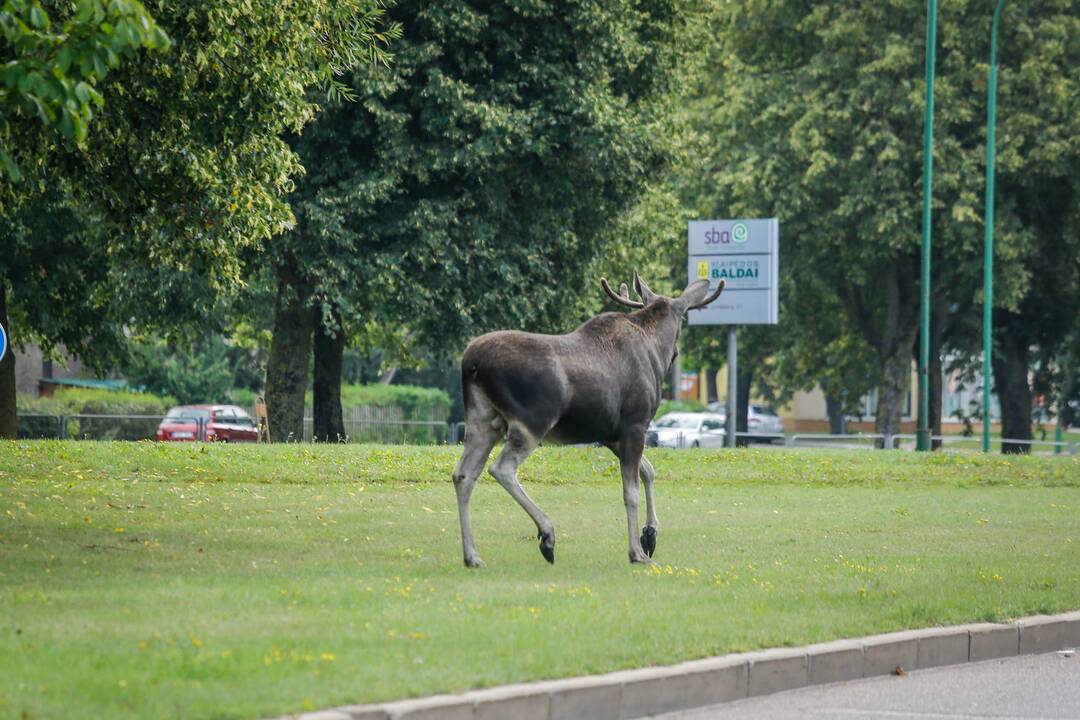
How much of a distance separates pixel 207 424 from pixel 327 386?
1133 centimetres

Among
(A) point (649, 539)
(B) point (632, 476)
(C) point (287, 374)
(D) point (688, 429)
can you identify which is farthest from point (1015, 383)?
(B) point (632, 476)

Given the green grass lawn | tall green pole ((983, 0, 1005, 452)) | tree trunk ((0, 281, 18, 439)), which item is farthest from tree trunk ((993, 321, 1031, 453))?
tree trunk ((0, 281, 18, 439))

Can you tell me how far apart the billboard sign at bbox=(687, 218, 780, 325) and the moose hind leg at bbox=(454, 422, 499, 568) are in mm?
20940

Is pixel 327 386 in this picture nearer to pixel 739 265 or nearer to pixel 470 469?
pixel 739 265

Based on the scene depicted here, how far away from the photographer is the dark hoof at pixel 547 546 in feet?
39.6

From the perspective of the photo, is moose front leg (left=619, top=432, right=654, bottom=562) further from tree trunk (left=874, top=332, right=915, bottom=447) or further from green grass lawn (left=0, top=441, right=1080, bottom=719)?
tree trunk (left=874, top=332, right=915, bottom=447)

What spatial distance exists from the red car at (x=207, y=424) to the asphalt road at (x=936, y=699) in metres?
31.6

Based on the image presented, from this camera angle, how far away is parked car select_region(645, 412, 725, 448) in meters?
52.8

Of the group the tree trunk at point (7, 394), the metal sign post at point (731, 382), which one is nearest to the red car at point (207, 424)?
the tree trunk at point (7, 394)

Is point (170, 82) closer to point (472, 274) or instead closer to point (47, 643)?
point (47, 643)

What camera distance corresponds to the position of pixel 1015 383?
148ft

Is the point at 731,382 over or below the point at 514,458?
over

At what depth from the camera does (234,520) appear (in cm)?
1491

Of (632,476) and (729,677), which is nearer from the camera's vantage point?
(729,677)
